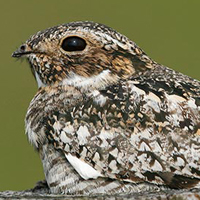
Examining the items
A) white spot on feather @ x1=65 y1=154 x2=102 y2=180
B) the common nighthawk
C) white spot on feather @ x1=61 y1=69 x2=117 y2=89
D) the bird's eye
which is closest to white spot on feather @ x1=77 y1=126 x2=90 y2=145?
the common nighthawk

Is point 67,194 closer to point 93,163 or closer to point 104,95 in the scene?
point 93,163

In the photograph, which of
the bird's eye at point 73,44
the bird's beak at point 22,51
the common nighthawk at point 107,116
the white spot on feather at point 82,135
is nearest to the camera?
the common nighthawk at point 107,116

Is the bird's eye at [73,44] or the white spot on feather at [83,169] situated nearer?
the white spot on feather at [83,169]

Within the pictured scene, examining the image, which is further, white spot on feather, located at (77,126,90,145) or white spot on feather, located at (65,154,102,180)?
white spot on feather, located at (77,126,90,145)

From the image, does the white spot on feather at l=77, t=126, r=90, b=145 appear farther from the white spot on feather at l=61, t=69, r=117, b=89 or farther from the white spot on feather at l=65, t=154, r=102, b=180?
the white spot on feather at l=61, t=69, r=117, b=89

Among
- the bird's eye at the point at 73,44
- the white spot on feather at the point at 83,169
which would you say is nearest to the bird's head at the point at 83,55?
the bird's eye at the point at 73,44

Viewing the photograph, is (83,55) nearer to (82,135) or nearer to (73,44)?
(73,44)

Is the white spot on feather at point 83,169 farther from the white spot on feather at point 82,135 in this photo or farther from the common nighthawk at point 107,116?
the white spot on feather at point 82,135
